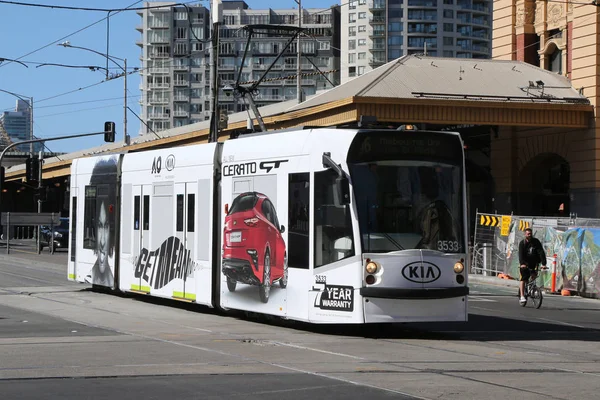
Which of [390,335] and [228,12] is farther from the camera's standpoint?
[228,12]

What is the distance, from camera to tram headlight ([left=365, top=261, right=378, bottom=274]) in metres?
15.0

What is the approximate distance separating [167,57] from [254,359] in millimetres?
143314

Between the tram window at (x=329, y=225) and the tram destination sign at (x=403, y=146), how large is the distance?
0.54 metres

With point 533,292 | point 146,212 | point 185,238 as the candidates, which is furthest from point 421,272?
point 533,292

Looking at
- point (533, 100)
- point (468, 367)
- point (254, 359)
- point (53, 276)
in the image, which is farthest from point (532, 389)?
point (533, 100)

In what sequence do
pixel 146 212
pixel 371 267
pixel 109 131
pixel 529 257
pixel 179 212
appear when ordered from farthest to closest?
pixel 109 131
pixel 529 257
pixel 146 212
pixel 179 212
pixel 371 267

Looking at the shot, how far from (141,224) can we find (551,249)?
1385cm

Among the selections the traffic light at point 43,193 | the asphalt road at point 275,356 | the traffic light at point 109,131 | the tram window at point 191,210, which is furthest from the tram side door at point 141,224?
the traffic light at point 109,131

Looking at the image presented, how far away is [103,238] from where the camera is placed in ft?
77.3

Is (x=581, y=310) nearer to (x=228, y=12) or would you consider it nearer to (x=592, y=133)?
(x=592, y=133)

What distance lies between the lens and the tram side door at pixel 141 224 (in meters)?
21.5

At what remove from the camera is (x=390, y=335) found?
16.5 metres

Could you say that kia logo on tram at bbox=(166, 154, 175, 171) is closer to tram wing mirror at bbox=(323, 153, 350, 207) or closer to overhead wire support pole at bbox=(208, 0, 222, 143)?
tram wing mirror at bbox=(323, 153, 350, 207)

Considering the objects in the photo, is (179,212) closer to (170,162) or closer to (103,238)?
(170,162)
